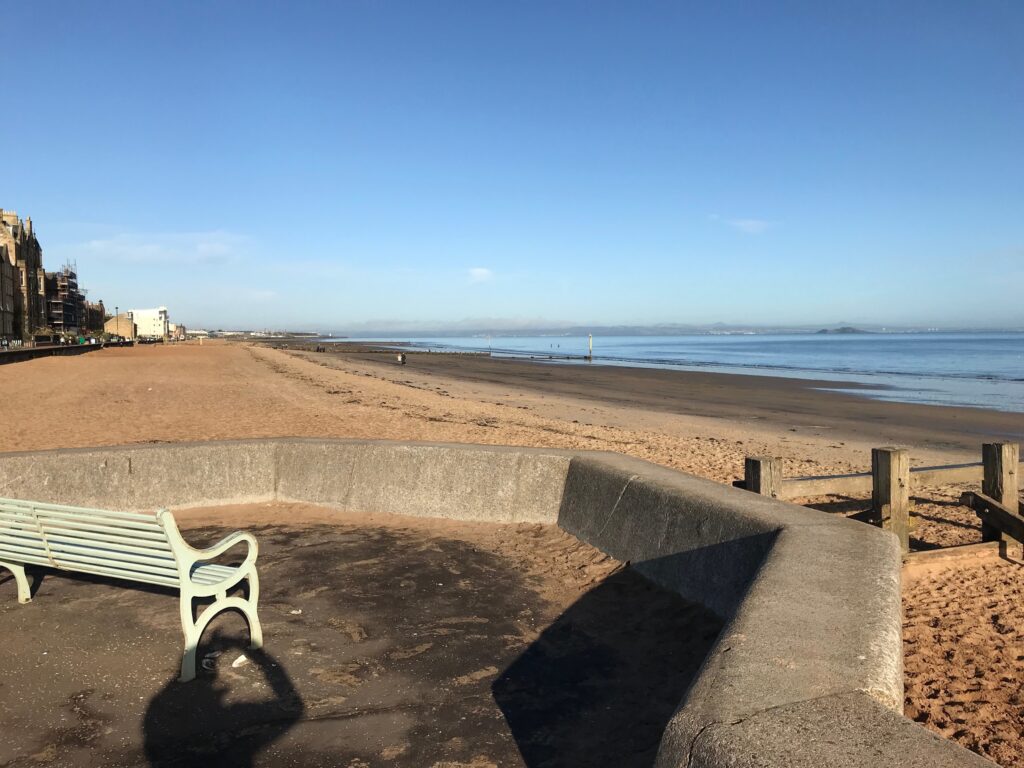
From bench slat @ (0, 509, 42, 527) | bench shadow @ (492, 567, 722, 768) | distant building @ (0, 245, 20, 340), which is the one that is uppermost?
distant building @ (0, 245, 20, 340)

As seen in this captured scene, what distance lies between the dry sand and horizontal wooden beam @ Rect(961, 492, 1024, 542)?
29cm

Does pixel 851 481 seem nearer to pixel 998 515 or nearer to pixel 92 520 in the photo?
pixel 998 515

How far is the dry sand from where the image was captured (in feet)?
13.9

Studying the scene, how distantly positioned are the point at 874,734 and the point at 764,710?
28 centimetres

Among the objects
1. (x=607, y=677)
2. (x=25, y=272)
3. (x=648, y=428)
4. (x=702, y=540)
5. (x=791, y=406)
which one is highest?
(x=25, y=272)

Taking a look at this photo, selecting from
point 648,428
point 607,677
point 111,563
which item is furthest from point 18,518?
point 648,428

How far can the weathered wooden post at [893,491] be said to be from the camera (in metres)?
5.54

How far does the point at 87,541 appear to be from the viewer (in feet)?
13.8

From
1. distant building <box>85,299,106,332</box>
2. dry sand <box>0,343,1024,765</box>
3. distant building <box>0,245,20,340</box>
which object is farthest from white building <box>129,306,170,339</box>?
dry sand <box>0,343,1024,765</box>

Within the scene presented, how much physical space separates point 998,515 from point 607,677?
3884mm

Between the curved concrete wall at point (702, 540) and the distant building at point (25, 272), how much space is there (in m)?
75.8

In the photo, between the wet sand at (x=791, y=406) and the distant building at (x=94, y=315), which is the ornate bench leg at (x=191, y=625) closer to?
the wet sand at (x=791, y=406)

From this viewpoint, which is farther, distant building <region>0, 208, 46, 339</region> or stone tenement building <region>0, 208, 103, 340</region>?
distant building <region>0, 208, 46, 339</region>

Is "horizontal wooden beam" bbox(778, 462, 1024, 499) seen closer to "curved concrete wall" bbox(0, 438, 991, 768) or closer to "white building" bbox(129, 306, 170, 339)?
"curved concrete wall" bbox(0, 438, 991, 768)
